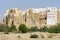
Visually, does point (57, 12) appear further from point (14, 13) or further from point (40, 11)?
point (14, 13)

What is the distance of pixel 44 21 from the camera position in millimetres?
110375

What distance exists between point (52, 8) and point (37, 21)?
368 inches

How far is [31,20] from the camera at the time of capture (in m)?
114

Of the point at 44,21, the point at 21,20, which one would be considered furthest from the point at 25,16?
the point at 44,21

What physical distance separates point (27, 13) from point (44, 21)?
925 centimetres

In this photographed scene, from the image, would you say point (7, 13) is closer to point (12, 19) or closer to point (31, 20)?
point (12, 19)

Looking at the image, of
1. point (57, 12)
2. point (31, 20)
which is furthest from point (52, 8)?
point (31, 20)

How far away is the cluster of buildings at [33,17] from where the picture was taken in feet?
357

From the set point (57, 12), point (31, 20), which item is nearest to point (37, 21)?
point (31, 20)

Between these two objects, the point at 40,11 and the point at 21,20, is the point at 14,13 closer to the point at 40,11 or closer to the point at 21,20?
the point at 21,20

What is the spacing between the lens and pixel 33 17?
369 feet

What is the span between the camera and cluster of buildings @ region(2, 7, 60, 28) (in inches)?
4279

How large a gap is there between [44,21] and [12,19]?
50.5 feet

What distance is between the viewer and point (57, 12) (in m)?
113
